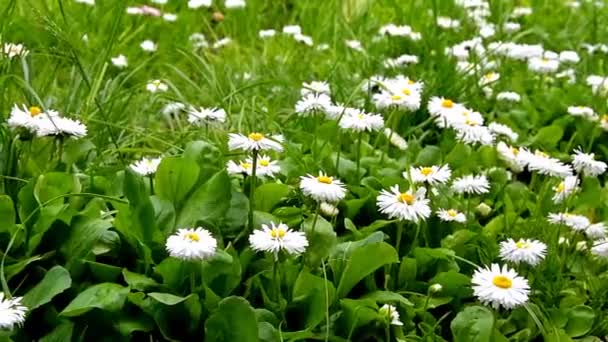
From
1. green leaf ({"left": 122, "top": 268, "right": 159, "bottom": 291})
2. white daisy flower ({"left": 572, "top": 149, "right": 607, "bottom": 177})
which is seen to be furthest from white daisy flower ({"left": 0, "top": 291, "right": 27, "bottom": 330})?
white daisy flower ({"left": 572, "top": 149, "right": 607, "bottom": 177})

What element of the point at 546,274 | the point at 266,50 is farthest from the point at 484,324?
the point at 266,50

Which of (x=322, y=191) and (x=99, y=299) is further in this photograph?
(x=322, y=191)

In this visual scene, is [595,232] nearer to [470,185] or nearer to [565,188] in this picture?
[565,188]

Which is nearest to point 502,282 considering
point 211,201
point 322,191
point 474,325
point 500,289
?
point 500,289

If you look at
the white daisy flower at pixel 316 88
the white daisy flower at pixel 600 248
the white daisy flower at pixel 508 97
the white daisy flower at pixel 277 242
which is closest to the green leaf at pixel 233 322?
the white daisy flower at pixel 277 242

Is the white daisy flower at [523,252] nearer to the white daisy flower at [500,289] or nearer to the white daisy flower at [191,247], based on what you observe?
the white daisy flower at [500,289]

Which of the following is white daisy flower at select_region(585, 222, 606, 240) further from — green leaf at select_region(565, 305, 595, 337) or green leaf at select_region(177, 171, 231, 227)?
green leaf at select_region(177, 171, 231, 227)

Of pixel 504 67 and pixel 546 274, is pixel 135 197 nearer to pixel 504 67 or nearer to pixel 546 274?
pixel 546 274
